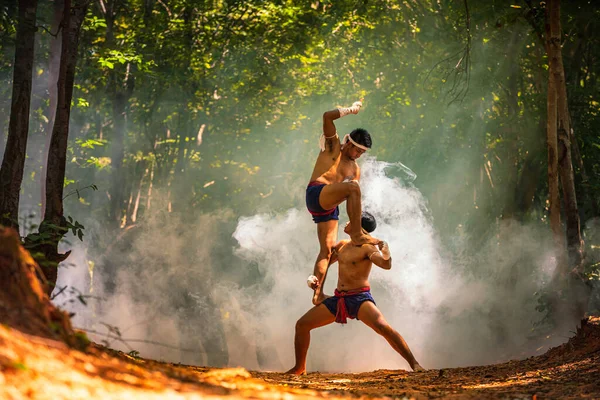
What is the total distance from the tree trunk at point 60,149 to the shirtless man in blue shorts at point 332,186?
2.84m

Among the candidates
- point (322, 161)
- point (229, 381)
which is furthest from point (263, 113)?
point (229, 381)

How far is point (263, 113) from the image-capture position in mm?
26656

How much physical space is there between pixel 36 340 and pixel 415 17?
19094mm

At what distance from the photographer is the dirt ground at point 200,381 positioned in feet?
12.4

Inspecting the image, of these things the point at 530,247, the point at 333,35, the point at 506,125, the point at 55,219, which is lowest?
the point at 55,219

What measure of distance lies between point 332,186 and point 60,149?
3.09 m

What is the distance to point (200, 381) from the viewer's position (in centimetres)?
497

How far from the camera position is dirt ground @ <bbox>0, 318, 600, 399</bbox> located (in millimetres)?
3768

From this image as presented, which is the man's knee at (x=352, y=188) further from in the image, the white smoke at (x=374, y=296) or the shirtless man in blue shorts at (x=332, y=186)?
the white smoke at (x=374, y=296)

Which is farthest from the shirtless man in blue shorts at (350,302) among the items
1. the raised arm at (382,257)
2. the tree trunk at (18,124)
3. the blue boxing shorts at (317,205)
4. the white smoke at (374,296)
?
the white smoke at (374,296)

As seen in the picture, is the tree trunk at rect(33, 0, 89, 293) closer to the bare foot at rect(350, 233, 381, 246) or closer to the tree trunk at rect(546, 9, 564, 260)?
the bare foot at rect(350, 233, 381, 246)

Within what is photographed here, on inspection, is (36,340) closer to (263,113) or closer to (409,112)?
(409,112)

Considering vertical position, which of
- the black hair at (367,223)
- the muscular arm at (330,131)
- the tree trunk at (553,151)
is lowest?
the black hair at (367,223)

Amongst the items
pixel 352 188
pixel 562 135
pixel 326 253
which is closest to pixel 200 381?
pixel 352 188
